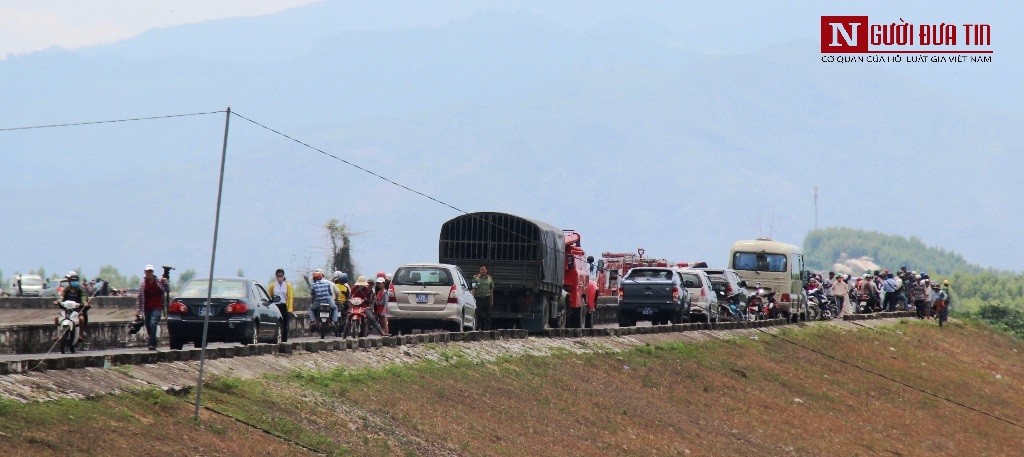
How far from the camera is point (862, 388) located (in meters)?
43.6

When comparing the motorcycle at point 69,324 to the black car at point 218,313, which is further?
the black car at point 218,313

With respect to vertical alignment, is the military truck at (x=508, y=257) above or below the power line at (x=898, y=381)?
above

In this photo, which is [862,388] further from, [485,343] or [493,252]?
[485,343]

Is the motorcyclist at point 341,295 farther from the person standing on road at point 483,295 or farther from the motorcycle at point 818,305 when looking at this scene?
the motorcycle at point 818,305

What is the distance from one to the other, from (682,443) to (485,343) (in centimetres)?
631

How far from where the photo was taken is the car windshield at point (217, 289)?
28.4 meters

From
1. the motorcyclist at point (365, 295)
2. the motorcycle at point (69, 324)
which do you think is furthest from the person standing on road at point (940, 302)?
the motorcycle at point (69, 324)

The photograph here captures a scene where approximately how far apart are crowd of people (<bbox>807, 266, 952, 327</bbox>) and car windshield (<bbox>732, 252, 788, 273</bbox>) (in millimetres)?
6210

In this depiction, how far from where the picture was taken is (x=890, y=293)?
68.9m

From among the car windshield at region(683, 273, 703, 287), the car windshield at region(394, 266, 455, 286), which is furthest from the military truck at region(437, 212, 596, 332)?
the car windshield at region(683, 273, 703, 287)

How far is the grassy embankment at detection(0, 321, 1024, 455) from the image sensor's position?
18.5 meters

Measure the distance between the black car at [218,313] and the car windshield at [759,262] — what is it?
29.4 meters

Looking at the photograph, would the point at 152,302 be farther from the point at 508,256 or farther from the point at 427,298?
the point at 508,256

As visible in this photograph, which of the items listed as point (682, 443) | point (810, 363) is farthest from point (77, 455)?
point (810, 363)
